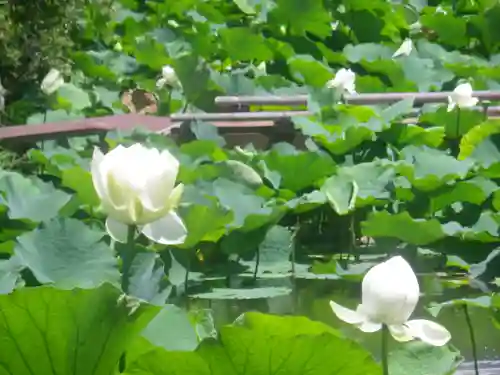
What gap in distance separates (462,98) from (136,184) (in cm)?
152

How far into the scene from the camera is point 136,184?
1.10 m

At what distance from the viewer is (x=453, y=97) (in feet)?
8.22

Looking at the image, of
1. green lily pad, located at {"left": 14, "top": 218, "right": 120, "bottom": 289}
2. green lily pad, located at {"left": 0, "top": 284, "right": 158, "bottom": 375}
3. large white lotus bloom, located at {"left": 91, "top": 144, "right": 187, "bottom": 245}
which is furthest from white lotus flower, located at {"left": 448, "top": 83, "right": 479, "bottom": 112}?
green lily pad, located at {"left": 0, "top": 284, "right": 158, "bottom": 375}

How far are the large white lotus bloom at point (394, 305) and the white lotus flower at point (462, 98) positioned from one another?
59.1 inches

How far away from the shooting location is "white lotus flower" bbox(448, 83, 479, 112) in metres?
2.49

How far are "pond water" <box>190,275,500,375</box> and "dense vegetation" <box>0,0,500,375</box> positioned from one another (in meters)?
0.02

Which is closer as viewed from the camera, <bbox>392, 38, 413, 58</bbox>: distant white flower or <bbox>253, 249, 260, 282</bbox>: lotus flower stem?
<bbox>253, 249, 260, 282</bbox>: lotus flower stem

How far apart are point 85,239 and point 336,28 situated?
2.43 meters

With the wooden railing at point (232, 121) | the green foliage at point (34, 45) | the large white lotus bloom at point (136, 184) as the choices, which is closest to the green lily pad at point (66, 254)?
the large white lotus bloom at point (136, 184)

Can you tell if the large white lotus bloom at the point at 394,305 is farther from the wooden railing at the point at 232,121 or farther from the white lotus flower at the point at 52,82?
the white lotus flower at the point at 52,82

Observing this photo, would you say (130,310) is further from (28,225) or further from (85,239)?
(28,225)

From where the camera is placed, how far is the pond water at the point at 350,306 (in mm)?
1594

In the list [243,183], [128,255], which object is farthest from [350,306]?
A: [128,255]

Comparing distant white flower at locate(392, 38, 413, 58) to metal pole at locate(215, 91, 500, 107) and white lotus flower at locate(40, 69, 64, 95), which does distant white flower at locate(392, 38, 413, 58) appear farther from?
white lotus flower at locate(40, 69, 64, 95)
